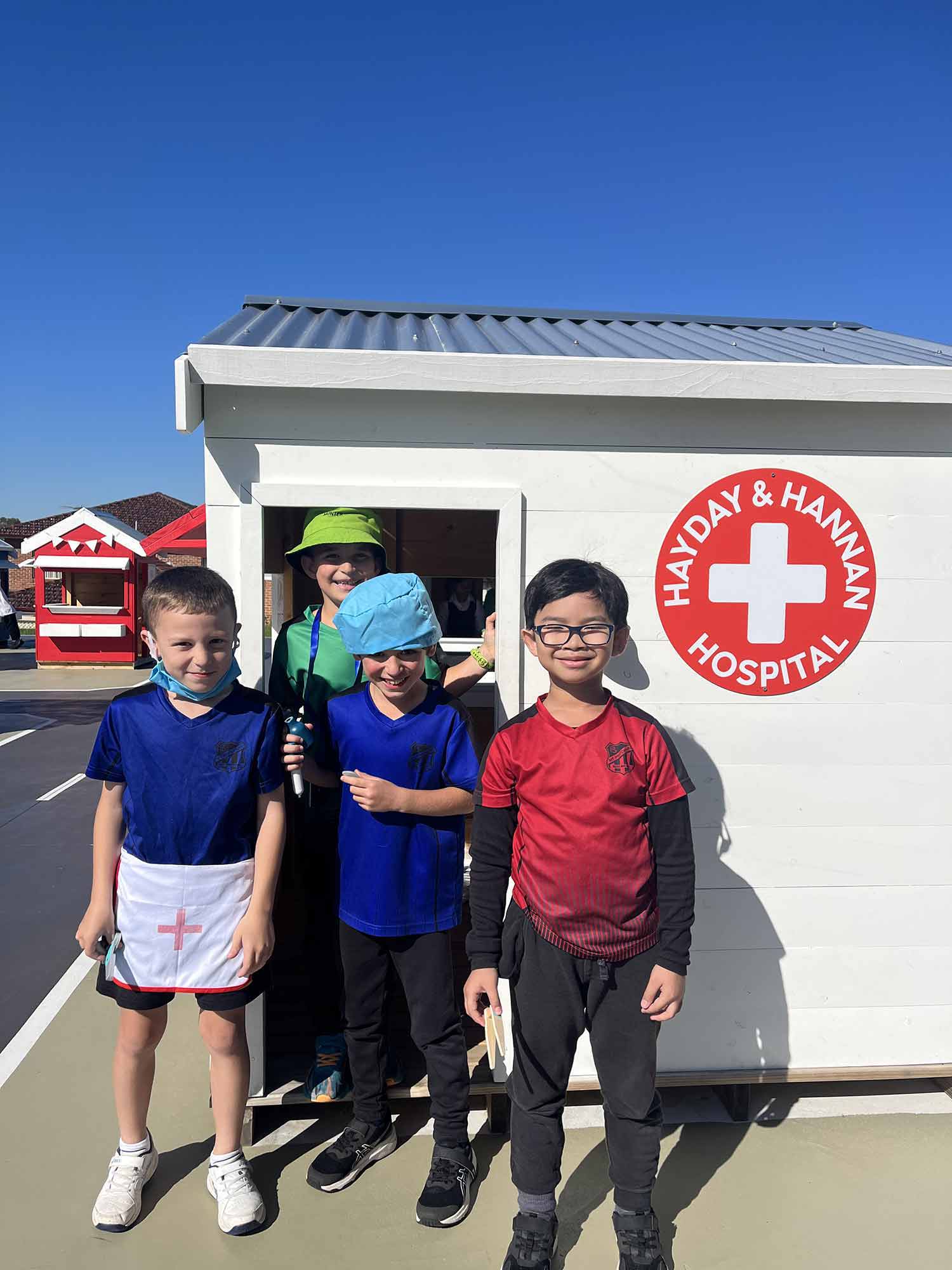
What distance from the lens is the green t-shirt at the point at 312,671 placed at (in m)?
2.19

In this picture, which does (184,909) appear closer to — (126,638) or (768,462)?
(768,462)

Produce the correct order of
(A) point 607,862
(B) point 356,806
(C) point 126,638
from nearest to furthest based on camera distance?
(A) point 607,862 < (B) point 356,806 < (C) point 126,638

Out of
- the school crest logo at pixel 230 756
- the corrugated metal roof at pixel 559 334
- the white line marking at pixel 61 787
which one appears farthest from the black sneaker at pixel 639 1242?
the white line marking at pixel 61 787

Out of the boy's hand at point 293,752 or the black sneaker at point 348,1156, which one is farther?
the black sneaker at point 348,1156

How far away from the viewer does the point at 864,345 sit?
2.94 m

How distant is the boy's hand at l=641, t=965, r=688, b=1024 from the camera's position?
1.74 metres

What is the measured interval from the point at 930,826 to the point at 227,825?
2.03 metres

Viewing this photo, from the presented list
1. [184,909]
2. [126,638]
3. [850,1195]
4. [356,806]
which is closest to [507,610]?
[356,806]

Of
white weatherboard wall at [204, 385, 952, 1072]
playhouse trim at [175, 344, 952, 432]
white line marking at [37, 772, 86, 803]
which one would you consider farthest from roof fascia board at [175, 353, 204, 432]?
white line marking at [37, 772, 86, 803]

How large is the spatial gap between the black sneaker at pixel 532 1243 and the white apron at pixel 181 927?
0.84 metres

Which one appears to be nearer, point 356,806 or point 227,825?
point 227,825

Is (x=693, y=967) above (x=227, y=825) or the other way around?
the other way around

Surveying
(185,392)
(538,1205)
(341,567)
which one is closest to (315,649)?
(341,567)

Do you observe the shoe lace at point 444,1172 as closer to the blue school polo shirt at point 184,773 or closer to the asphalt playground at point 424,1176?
the asphalt playground at point 424,1176
